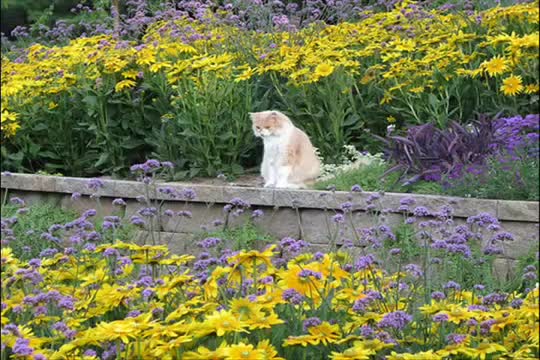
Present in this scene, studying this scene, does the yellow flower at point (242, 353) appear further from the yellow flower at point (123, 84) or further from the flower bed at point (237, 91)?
the yellow flower at point (123, 84)

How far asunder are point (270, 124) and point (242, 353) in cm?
343

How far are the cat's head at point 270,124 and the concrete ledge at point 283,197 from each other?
36 centimetres

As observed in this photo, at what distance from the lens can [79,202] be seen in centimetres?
689

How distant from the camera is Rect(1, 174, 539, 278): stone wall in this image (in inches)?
212

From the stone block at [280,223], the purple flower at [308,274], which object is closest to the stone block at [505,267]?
the stone block at [280,223]

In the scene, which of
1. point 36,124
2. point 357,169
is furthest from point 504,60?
point 36,124

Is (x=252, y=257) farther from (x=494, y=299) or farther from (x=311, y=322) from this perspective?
(x=494, y=299)

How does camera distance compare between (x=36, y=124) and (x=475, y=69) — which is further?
(x=36, y=124)

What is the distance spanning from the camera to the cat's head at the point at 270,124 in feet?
20.4

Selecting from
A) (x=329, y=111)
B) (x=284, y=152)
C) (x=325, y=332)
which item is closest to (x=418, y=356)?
(x=325, y=332)

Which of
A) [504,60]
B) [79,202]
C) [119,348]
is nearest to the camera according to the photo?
[119,348]

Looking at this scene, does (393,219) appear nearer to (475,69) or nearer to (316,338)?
(475,69)

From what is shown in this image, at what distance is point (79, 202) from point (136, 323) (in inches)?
153

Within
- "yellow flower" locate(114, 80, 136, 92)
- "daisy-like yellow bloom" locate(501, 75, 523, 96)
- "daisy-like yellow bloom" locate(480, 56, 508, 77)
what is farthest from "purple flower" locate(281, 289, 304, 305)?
"yellow flower" locate(114, 80, 136, 92)
